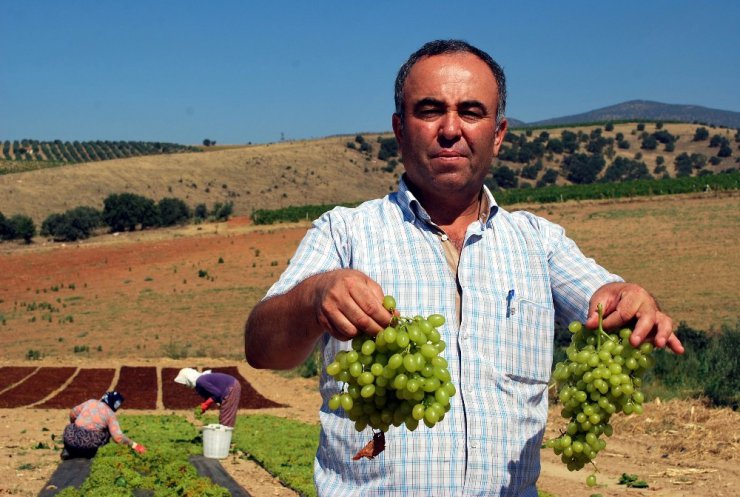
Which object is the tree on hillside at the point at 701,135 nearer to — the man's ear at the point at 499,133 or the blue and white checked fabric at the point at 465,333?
the man's ear at the point at 499,133

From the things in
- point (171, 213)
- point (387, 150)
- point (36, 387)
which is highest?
point (387, 150)

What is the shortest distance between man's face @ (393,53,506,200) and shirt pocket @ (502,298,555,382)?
43 centimetres

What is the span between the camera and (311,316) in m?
2.32

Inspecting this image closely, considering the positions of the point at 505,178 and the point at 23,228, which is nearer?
the point at 23,228

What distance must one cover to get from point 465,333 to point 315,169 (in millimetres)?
79146

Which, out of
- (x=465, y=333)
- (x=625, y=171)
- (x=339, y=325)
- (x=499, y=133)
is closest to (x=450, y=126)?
(x=499, y=133)

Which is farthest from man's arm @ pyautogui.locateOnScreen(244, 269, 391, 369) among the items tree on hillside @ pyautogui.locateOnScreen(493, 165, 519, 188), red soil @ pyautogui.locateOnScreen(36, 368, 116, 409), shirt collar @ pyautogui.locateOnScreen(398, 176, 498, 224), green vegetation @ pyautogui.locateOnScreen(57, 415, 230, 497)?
tree on hillside @ pyautogui.locateOnScreen(493, 165, 519, 188)

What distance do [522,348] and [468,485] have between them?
455mm

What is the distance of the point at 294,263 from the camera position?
8.73 ft

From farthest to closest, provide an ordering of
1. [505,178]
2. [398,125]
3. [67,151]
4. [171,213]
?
[67,151]
[505,178]
[171,213]
[398,125]

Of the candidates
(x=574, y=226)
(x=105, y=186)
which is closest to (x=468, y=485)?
(x=574, y=226)

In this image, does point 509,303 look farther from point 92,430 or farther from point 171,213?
point 171,213

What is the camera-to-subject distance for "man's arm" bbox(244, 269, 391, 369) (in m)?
2.08

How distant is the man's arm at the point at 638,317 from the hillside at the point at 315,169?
59.4 metres
